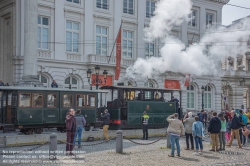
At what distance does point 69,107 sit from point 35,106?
2.17 meters

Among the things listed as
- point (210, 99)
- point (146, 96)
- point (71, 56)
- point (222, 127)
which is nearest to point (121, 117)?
point (146, 96)

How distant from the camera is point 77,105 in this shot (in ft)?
78.4

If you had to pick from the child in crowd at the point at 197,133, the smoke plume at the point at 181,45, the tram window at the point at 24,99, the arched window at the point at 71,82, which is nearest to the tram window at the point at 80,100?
the tram window at the point at 24,99

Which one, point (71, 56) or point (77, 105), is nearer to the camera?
point (77, 105)

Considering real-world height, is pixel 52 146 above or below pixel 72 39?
below

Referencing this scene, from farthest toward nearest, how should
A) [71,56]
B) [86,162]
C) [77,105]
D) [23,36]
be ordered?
[71,56]
[23,36]
[77,105]
[86,162]

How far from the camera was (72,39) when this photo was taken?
→ 116 ft

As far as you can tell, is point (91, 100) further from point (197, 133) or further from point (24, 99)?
point (197, 133)

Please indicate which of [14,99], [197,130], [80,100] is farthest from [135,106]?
[197,130]

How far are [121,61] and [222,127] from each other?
19830mm

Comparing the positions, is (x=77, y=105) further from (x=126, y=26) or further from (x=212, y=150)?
(x=126, y=26)

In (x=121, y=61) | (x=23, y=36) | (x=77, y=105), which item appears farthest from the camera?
(x=121, y=61)

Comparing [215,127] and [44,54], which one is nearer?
[215,127]

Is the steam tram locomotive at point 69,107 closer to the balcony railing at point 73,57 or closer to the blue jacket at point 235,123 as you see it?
the blue jacket at point 235,123
